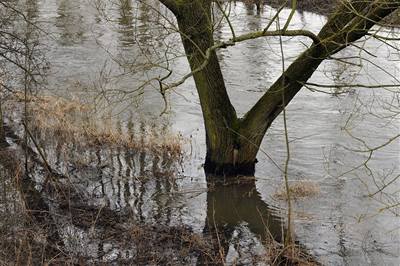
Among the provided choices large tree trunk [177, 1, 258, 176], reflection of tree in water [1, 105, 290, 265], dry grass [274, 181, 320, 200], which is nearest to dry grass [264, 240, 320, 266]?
reflection of tree in water [1, 105, 290, 265]

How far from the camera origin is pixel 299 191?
34.2 ft

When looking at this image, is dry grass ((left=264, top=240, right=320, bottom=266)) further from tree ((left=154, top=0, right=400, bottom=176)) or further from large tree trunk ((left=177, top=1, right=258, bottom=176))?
large tree trunk ((left=177, top=1, right=258, bottom=176))

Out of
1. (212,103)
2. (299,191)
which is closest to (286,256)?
(299,191)

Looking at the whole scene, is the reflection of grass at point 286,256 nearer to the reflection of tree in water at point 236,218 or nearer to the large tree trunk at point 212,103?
the reflection of tree in water at point 236,218

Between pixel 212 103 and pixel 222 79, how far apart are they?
1.47 ft

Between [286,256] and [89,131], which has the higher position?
[89,131]

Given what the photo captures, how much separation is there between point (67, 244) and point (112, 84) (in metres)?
8.93

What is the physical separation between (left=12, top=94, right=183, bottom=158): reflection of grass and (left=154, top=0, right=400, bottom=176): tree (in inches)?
56.8

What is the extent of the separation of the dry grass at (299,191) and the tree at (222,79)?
0.83 m

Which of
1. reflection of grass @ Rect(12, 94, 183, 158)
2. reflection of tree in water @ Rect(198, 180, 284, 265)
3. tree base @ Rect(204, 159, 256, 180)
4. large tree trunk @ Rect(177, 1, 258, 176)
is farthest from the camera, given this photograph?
reflection of grass @ Rect(12, 94, 183, 158)

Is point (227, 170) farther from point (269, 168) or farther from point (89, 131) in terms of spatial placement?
point (89, 131)

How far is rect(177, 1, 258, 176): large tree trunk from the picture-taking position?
9664 mm

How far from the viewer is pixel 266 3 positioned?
32031 mm

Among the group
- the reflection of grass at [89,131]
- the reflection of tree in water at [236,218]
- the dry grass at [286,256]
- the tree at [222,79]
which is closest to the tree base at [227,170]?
the tree at [222,79]
